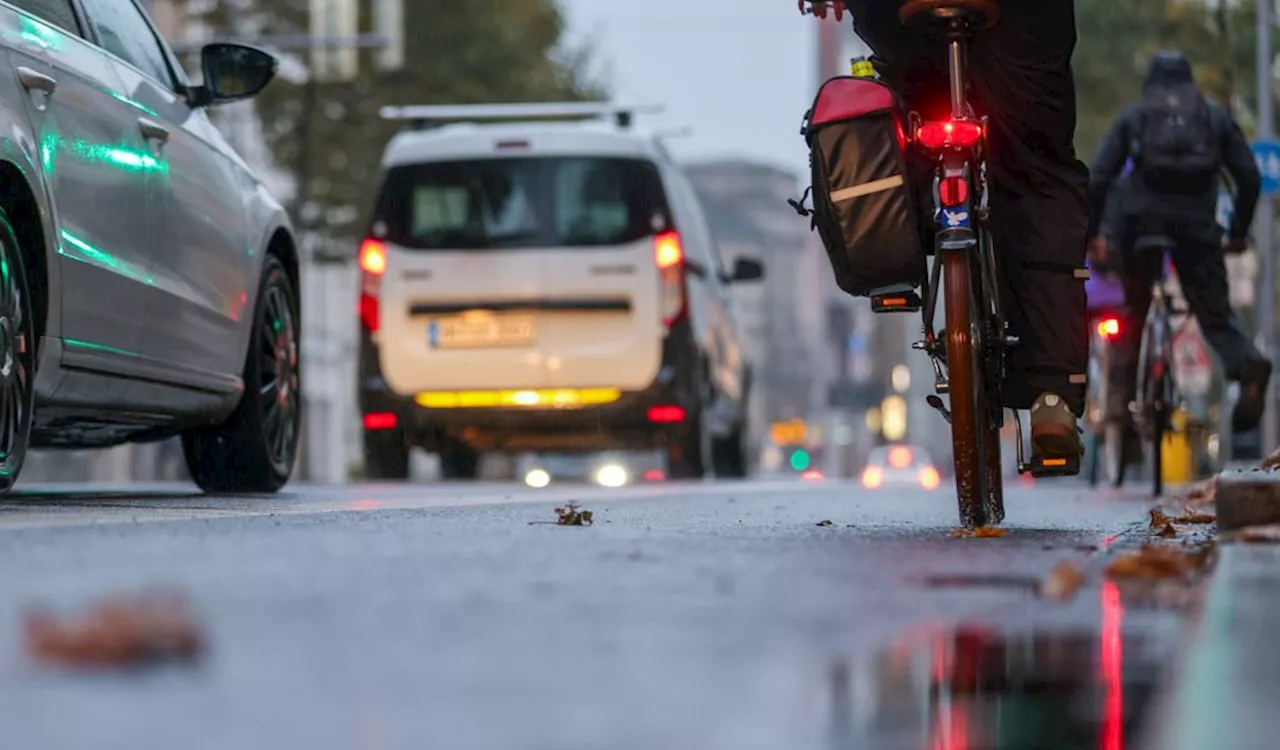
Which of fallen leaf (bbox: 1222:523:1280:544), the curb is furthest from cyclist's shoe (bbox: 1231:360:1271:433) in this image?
fallen leaf (bbox: 1222:523:1280:544)

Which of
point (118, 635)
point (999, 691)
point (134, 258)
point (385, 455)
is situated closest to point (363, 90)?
A: point (385, 455)

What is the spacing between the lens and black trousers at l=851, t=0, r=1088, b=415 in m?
6.86

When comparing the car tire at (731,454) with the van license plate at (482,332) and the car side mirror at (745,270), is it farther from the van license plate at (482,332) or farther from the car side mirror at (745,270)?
the van license plate at (482,332)

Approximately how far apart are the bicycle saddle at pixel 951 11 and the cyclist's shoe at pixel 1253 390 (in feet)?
17.2

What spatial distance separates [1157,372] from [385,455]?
460 centimetres

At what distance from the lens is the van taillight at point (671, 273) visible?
14.6m

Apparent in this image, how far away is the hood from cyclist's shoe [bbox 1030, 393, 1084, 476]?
214 inches

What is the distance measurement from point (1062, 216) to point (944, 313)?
1.67 ft

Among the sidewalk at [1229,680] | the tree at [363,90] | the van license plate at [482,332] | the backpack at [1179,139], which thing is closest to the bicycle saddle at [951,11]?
the sidewalk at [1229,680]

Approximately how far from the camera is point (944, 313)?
663 cm

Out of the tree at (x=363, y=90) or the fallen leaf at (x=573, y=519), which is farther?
the tree at (x=363, y=90)

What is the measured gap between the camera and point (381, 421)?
14.9m

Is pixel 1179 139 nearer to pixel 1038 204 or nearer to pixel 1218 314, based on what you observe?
pixel 1218 314

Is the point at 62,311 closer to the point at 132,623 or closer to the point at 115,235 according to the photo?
the point at 115,235
